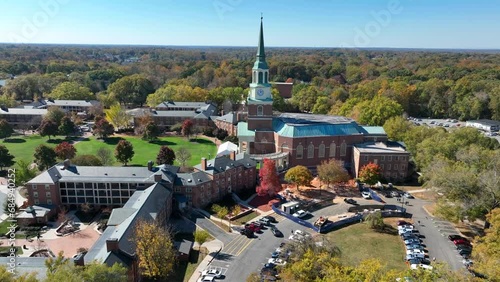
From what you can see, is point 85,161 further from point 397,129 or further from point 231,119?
point 397,129

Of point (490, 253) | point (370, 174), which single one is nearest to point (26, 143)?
point (370, 174)

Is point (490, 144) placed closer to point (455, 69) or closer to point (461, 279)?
point (461, 279)

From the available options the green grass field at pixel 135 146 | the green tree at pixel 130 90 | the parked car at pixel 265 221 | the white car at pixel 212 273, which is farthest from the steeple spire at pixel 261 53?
the green tree at pixel 130 90

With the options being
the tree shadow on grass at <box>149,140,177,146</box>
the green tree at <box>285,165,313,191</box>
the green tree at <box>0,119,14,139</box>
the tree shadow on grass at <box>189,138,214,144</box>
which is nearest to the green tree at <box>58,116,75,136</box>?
the green tree at <box>0,119,14,139</box>

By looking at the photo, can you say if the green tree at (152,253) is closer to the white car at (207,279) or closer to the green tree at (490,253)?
the white car at (207,279)

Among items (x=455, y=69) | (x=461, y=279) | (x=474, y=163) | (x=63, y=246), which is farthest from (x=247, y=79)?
(x=461, y=279)

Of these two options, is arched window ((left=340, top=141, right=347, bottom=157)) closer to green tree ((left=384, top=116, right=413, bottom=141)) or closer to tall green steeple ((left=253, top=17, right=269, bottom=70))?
green tree ((left=384, top=116, right=413, bottom=141))
